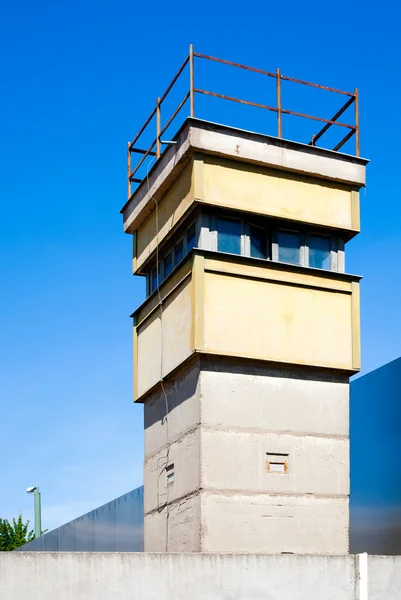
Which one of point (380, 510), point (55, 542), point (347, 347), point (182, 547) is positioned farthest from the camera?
point (55, 542)

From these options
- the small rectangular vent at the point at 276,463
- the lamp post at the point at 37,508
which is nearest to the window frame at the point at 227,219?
the small rectangular vent at the point at 276,463

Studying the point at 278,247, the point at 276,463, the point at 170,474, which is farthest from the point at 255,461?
the point at 278,247

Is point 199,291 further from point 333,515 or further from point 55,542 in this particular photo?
point 55,542

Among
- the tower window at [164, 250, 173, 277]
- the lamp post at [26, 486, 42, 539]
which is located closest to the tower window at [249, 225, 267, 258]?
the tower window at [164, 250, 173, 277]

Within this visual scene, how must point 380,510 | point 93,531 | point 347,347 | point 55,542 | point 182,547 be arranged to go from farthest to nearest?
point 55,542 → point 93,531 → point 380,510 → point 347,347 → point 182,547

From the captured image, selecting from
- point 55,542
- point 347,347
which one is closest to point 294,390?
point 347,347

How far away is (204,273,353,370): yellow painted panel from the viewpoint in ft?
52.3

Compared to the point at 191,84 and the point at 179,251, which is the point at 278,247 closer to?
the point at 179,251

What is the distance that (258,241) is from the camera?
55.3ft

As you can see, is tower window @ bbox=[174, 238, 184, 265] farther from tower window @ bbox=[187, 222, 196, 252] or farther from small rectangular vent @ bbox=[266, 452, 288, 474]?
small rectangular vent @ bbox=[266, 452, 288, 474]

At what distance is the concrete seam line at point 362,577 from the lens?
1415 centimetres

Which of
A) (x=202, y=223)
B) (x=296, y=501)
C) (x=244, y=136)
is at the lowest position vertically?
(x=296, y=501)

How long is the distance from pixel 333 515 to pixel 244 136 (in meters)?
6.28

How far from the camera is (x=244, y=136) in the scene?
16.6m
